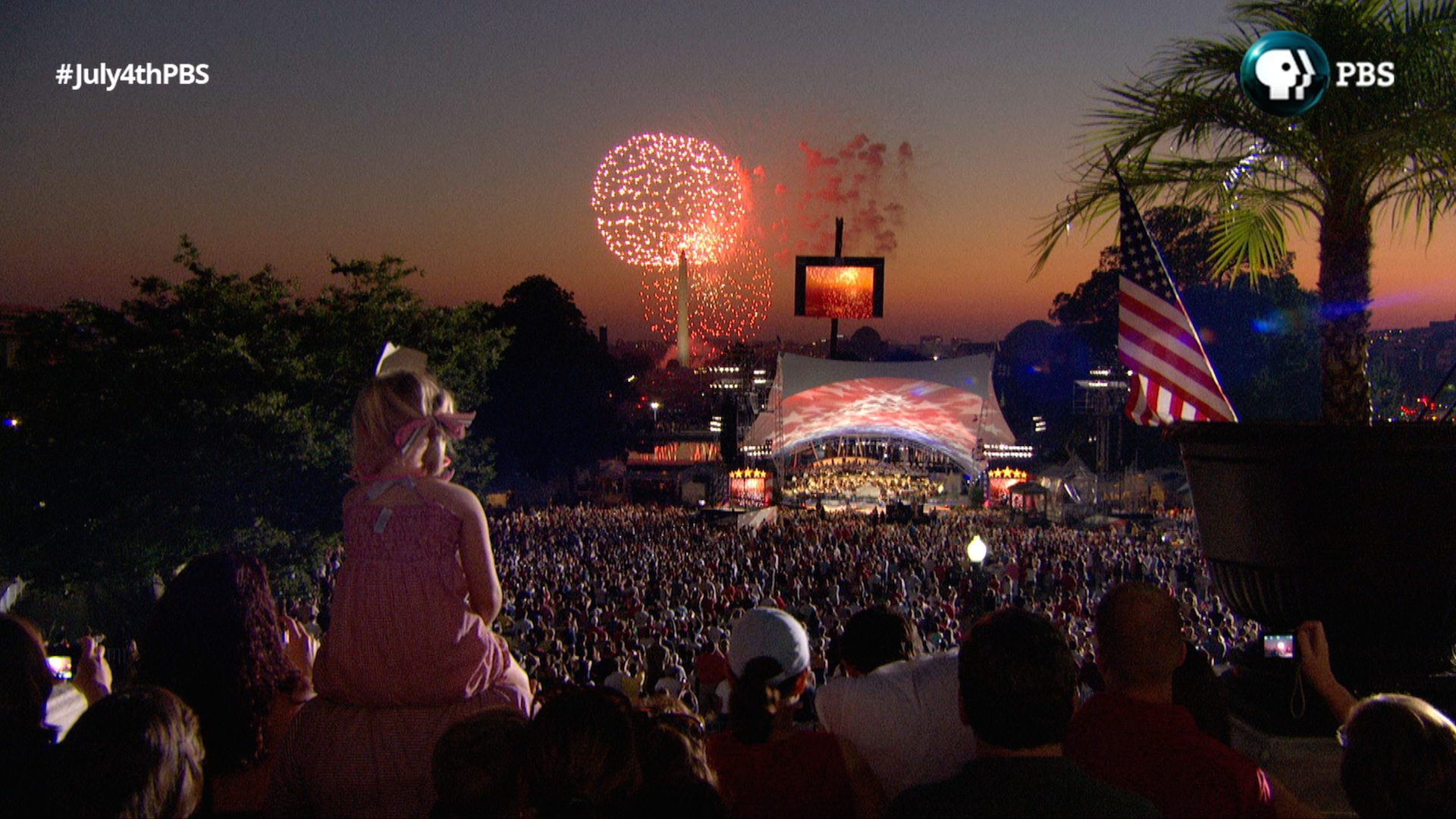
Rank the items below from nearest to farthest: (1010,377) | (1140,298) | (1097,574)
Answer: (1140,298)
(1097,574)
(1010,377)

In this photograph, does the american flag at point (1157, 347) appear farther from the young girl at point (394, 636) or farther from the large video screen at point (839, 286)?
the large video screen at point (839, 286)

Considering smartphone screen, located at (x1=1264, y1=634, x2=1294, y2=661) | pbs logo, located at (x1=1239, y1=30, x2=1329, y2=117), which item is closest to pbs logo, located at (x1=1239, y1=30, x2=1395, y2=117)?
pbs logo, located at (x1=1239, y1=30, x2=1329, y2=117)

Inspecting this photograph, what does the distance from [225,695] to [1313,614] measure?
3979 mm

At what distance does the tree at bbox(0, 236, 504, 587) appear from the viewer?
14.5 m

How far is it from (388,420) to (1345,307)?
4.07m

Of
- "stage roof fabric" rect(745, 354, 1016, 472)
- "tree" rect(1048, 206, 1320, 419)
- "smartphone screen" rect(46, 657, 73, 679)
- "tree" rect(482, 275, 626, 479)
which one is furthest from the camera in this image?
"tree" rect(482, 275, 626, 479)

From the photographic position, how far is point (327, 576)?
1881 centimetres

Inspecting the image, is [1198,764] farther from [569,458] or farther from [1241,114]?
[569,458]

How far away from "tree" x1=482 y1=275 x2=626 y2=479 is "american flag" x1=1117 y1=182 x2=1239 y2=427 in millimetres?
38759

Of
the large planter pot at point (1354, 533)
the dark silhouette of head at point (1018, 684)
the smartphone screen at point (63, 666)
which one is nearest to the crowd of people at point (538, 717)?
the dark silhouette of head at point (1018, 684)

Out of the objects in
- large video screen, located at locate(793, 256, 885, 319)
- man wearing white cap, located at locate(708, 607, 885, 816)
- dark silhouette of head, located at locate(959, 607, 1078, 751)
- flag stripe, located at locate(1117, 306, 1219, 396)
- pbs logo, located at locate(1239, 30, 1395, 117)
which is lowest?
man wearing white cap, located at locate(708, 607, 885, 816)

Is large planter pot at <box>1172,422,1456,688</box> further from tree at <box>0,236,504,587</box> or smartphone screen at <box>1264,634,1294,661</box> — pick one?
tree at <box>0,236,504,587</box>

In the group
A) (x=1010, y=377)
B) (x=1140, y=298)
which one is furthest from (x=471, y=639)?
(x=1010, y=377)

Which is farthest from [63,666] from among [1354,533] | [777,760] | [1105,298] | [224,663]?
[1105,298]
